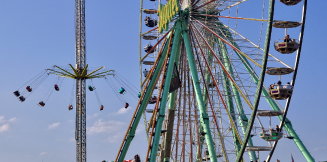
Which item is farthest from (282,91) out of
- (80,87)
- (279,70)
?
(80,87)

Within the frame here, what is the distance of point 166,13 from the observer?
43000 mm

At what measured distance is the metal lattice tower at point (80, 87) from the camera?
6103 centimetres

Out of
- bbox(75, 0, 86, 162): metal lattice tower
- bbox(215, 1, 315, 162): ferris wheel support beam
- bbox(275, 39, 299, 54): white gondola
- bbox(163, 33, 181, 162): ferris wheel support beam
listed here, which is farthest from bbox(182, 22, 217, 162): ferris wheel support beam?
bbox(75, 0, 86, 162): metal lattice tower

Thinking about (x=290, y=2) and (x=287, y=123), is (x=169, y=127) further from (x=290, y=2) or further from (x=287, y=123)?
(x=290, y=2)

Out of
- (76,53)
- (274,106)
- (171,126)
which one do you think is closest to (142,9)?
(171,126)

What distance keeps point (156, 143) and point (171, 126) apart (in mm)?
4884

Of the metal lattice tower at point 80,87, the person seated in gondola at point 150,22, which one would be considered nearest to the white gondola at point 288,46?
the person seated in gondola at point 150,22

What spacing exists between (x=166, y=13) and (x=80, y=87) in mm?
21836

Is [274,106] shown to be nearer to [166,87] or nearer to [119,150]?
[166,87]

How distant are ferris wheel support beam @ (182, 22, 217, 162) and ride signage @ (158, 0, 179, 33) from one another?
1.11 metres

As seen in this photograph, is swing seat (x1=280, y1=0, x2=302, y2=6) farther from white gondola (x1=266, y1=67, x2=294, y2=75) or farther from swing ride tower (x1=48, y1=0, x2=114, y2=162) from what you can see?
swing ride tower (x1=48, y1=0, x2=114, y2=162)

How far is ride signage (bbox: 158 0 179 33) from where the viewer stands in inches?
1645

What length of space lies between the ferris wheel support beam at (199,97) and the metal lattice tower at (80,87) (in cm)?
2270

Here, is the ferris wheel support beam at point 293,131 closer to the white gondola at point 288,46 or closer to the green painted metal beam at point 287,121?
the green painted metal beam at point 287,121
